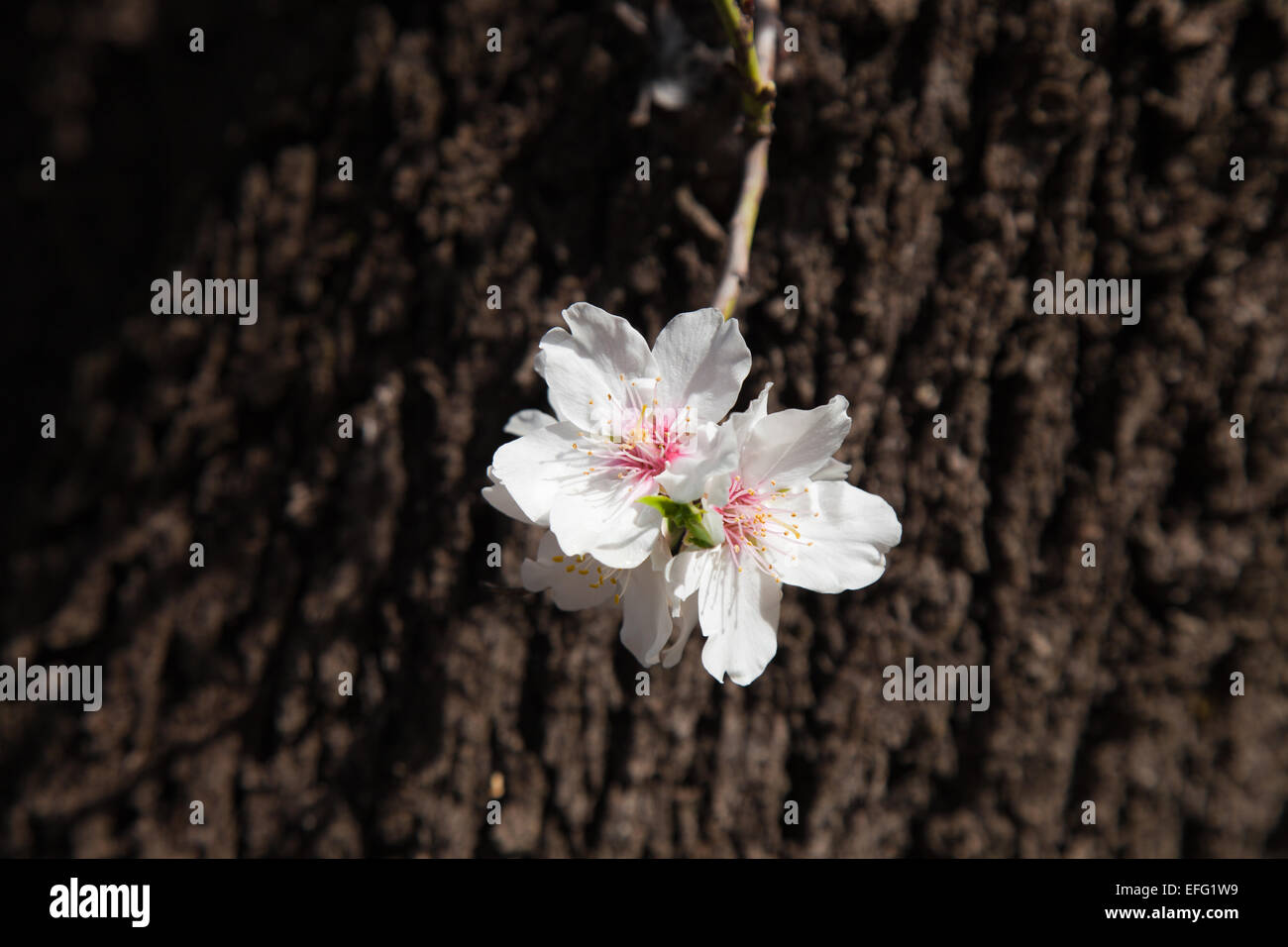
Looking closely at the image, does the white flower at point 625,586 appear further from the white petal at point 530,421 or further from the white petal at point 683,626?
the white petal at point 530,421

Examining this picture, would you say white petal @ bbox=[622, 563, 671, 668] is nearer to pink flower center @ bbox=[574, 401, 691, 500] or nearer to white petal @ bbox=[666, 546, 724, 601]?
white petal @ bbox=[666, 546, 724, 601]

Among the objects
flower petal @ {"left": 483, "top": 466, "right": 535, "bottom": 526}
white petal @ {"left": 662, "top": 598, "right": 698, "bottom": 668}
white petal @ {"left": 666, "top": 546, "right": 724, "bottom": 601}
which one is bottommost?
white petal @ {"left": 662, "top": 598, "right": 698, "bottom": 668}

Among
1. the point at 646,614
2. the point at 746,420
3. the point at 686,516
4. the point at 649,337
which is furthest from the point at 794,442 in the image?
the point at 649,337

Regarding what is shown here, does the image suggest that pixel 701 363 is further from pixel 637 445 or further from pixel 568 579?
pixel 568 579

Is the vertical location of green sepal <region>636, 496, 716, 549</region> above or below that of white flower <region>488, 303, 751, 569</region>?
below

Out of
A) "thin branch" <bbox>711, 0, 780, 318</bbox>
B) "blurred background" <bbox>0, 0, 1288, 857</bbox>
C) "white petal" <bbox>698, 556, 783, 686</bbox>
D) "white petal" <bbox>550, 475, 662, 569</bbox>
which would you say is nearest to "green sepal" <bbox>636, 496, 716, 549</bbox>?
"white petal" <bbox>550, 475, 662, 569</bbox>
